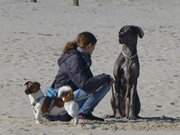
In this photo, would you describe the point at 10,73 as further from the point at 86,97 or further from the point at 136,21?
the point at 136,21

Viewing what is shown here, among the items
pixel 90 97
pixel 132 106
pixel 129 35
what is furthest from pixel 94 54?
pixel 90 97

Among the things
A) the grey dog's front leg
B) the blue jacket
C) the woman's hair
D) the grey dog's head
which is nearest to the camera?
the blue jacket

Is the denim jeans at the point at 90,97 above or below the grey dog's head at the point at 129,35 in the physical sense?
below

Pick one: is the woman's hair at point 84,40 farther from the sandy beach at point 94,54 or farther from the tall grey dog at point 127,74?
the sandy beach at point 94,54

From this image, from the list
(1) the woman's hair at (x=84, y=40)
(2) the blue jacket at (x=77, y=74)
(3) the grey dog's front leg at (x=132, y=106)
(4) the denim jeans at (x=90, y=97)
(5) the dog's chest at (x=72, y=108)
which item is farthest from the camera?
(3) the grey dog's front leg at (x=132, y=106)

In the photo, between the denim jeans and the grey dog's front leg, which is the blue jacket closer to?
the denim jeans

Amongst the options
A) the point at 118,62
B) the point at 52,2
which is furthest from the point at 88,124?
the point at 52,2

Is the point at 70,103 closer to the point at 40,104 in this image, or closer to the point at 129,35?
the point at 40,104

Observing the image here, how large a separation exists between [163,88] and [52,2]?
19.5m

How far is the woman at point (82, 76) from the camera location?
27.5 ft

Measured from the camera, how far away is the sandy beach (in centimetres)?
846

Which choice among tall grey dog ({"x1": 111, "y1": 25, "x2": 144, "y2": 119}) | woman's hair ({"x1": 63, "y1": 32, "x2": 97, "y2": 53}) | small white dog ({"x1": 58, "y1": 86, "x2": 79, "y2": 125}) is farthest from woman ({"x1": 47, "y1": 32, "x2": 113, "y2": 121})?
tall grey dog ({"x1": 111, "y1": 25, "x2": 144, "y2": 119})

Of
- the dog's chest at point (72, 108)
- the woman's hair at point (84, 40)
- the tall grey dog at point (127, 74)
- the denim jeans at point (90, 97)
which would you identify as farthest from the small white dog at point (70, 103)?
the tall grey dog at point (127, 74)

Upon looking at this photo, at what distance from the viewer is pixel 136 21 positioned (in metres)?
23.4
